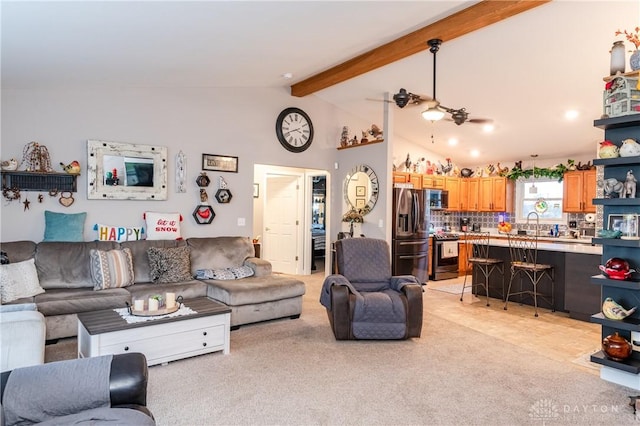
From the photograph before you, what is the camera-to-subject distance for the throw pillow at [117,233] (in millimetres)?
4668

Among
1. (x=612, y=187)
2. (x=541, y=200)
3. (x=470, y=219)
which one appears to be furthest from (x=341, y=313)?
(x=470, y=219)

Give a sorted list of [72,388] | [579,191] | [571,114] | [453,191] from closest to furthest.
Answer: [72,388], [571,114], [579,191], [453,191]

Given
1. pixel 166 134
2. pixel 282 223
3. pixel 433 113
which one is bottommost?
pixel 282 223

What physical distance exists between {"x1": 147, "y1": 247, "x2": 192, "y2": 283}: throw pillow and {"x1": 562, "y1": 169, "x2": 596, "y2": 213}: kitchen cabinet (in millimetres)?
6466

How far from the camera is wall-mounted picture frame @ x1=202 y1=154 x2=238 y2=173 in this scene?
5.51m

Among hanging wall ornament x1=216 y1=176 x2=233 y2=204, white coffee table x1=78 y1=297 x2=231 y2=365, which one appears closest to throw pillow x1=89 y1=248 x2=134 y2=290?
white coffee table x1=78 y1=297 x2=231 y2=365

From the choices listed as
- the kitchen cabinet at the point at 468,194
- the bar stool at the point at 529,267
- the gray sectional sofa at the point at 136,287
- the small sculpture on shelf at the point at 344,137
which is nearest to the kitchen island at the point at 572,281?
the bar stool at the point at 529,267

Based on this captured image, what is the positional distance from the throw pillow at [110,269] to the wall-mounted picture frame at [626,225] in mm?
4562

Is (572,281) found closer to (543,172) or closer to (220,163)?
(543,172)

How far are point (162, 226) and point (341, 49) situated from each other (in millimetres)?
3034

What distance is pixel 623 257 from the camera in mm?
3209

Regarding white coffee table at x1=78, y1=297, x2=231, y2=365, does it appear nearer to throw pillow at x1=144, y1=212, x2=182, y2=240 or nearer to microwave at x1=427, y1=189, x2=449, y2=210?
throw pillow at x1=144, y1=212, x2=182, y2=240

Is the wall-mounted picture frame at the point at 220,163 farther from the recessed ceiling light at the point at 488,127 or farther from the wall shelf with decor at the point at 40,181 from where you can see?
the recessed ceiling light at the point at 488,127

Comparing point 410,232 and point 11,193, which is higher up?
point 11,193
